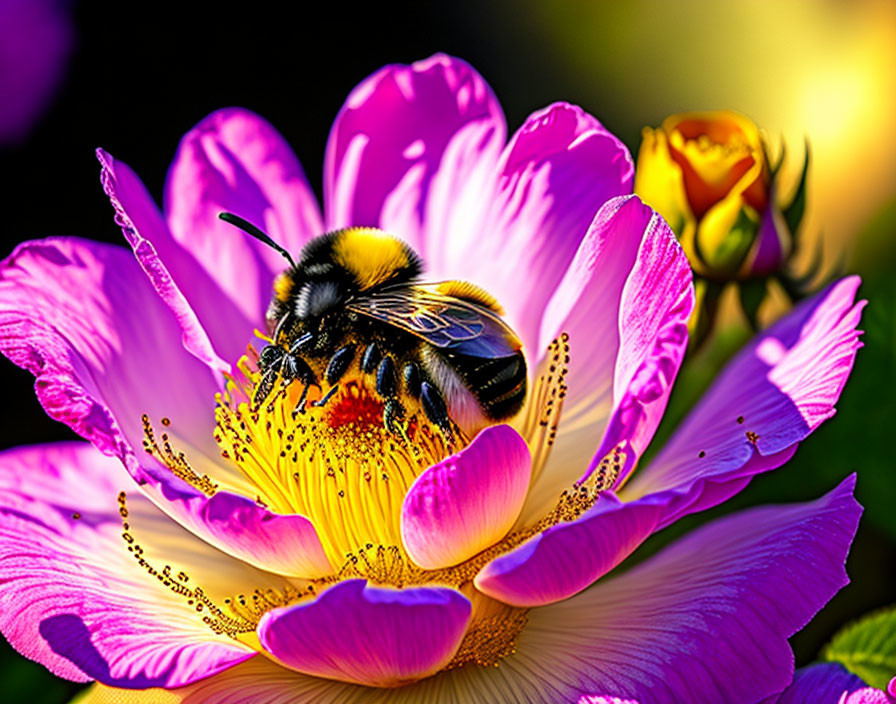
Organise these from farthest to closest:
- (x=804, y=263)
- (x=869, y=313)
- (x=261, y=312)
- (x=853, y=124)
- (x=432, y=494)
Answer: (x=804, y=263) < (x=853, y=124) < (x=869, y=313) < (x=261, y=312) < (x=432, y=494)

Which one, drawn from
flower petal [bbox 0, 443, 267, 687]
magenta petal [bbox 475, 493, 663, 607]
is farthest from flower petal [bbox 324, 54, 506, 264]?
magenta petal [bbox 475, 493, 663, 607]

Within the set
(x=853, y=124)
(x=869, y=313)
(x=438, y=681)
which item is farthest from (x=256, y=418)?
(x=853, y=124)

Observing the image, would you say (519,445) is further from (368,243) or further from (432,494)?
(368,243)

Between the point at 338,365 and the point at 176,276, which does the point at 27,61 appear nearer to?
the point at 176,276

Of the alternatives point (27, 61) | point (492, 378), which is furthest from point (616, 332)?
point (27, 61)

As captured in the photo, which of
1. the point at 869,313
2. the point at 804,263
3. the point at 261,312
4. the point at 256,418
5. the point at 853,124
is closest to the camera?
the point at 256,418

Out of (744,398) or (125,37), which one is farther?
(125,37)
